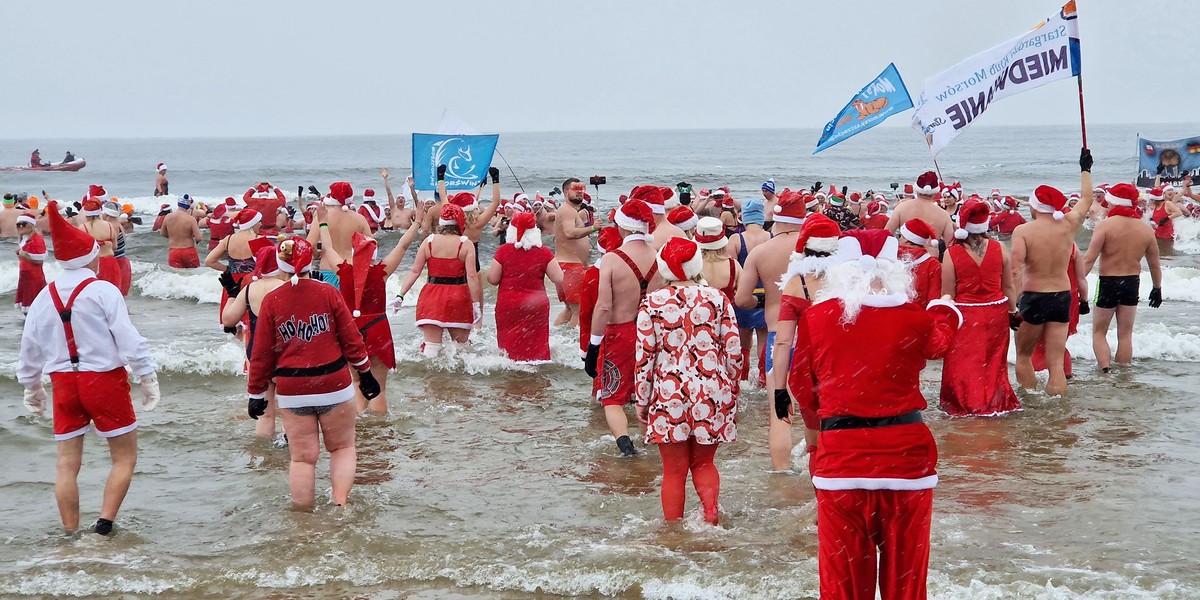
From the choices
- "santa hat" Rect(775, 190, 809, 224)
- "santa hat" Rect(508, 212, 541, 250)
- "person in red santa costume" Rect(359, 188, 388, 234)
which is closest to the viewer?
"santa hat" Rect(775, 190, 809, 224)

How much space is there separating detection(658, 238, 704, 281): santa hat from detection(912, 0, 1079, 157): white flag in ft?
16.0

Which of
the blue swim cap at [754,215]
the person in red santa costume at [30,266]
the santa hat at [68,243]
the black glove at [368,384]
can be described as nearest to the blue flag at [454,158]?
the person in red santa costume at [30,266]

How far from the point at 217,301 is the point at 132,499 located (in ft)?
38.9

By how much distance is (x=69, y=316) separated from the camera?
5766 mm

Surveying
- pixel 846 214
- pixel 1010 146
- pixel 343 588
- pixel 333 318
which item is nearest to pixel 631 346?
pixel 333 318

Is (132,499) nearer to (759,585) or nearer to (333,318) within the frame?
(333,318)

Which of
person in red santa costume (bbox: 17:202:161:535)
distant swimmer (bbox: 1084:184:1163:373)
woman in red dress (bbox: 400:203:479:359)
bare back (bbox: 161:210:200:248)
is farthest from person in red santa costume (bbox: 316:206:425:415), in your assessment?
bare back (bbox: 161:210:200:248)

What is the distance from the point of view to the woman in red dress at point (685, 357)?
5.61m

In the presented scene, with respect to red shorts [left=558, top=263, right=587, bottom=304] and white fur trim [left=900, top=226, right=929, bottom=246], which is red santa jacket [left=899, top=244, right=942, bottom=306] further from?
red shorts [left=558, top=263, right=587, bottom=304]

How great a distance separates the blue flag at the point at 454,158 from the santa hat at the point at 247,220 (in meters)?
4.18

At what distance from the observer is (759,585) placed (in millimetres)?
5254

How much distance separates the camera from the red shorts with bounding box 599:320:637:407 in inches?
292

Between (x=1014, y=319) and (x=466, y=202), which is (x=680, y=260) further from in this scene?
(x=466, y=202)

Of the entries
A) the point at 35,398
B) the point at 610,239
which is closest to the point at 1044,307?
the point at 610,239
